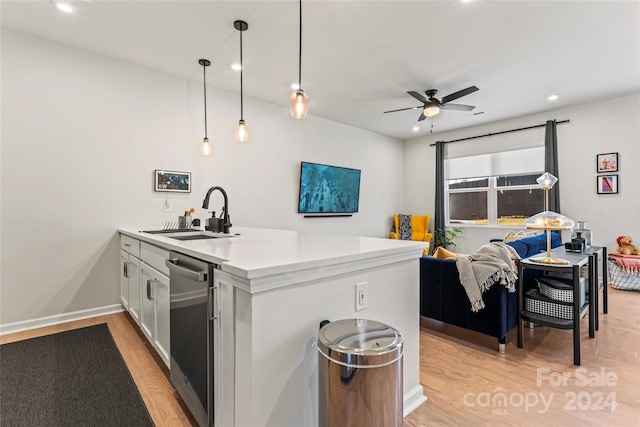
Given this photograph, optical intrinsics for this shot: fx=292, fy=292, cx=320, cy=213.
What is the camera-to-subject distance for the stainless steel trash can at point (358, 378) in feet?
3.27

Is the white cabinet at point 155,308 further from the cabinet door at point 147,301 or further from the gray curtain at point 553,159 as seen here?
the gray curtain at point 553,159

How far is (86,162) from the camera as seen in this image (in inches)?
122

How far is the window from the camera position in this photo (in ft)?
17.9

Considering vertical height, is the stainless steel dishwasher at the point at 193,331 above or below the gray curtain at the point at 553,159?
below

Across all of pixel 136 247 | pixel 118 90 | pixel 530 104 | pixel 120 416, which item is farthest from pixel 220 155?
pixel 530 104

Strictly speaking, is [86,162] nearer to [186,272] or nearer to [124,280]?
[124,280]

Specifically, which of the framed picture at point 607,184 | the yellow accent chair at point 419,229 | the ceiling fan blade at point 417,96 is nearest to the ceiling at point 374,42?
the ceiling fan blade at point 417,96

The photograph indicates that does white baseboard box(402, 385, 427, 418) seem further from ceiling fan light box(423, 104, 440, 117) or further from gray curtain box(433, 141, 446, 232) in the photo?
gray curtain box(433, 141, 446, 232)

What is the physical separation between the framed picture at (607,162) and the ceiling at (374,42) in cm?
90

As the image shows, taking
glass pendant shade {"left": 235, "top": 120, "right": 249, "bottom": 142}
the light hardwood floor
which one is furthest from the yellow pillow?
glass pendant shade {"left": 235, "top": 120, "right": 249, "bottom": 142}

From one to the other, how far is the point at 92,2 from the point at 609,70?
5596 mm

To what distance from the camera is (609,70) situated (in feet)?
11.9

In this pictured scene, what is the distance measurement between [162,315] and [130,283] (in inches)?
46.4

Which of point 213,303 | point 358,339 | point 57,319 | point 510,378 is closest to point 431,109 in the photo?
point 510,378
